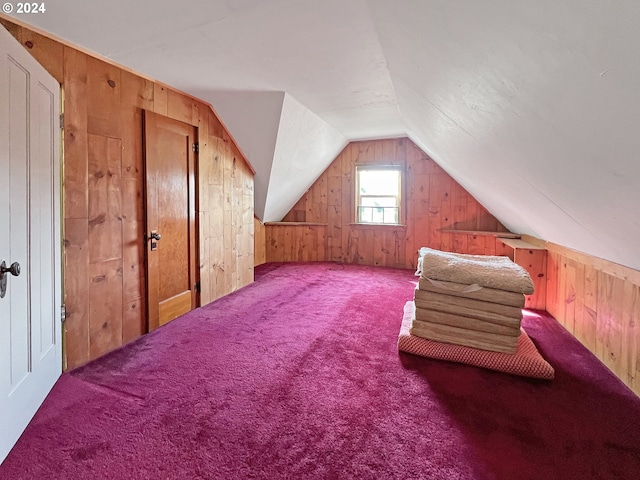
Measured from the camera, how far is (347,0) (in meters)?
1.61

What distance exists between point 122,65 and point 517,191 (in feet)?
10.5

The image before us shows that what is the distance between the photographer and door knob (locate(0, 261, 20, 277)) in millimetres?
1313

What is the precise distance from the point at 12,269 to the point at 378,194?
497 cm

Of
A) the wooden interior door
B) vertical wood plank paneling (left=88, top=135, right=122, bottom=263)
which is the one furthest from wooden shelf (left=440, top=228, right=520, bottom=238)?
vertical wood plank paneling (left=88, top=135, right=122, bottom=263)

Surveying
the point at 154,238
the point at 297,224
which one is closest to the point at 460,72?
the point at 154,238

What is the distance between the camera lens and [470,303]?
2225mm

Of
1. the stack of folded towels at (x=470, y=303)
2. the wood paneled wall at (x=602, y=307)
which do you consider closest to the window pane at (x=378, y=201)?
the wood paneled wall at (x=602, y=307)

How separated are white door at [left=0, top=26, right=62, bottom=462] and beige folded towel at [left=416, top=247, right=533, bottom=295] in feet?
7.75

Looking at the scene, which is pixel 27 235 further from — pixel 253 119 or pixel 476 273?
pixel 476 273

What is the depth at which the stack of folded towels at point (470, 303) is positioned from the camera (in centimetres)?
214

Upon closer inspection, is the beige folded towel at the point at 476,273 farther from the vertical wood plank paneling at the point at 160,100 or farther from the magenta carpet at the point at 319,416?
the vertical wood plank paneling at the point at 160,100

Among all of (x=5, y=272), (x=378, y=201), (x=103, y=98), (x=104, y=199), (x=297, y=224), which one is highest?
(x=103, y=98)

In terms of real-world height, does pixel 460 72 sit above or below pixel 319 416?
above

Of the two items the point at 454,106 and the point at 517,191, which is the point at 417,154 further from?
the point at 454,106
